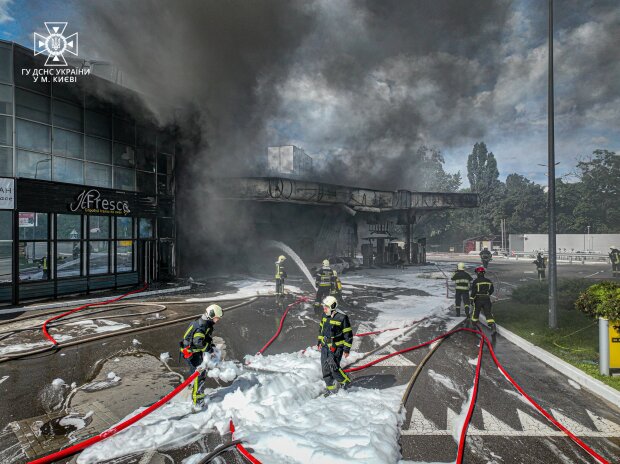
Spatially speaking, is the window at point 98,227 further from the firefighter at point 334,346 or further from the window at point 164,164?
the firefighter at point 334,346

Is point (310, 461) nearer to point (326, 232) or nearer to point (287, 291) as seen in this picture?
point (287, 291)

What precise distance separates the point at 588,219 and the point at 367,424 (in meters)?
69.0

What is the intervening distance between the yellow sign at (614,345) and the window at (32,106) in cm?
1848

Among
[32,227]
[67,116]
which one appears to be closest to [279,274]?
[67,116]

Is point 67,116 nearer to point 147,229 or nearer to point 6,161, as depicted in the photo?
point 6,161

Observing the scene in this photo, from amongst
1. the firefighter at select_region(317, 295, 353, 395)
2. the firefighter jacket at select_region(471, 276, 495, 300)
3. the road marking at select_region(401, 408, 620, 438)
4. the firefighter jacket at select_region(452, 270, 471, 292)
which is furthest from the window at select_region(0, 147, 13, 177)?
the firefighter jacket at select_region(471, 276, 495, 300)

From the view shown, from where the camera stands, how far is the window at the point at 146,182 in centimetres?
1755

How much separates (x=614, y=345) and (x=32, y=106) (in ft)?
61.7

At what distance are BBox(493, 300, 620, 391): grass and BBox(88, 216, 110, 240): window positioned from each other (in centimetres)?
3025

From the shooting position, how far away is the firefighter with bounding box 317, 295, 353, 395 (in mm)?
5695

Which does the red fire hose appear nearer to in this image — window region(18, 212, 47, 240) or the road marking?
the road marking

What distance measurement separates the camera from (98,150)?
15.6 metres

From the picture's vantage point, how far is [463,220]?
75500 mm

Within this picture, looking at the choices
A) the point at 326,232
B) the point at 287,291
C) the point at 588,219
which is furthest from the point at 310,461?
the point at 588,219
